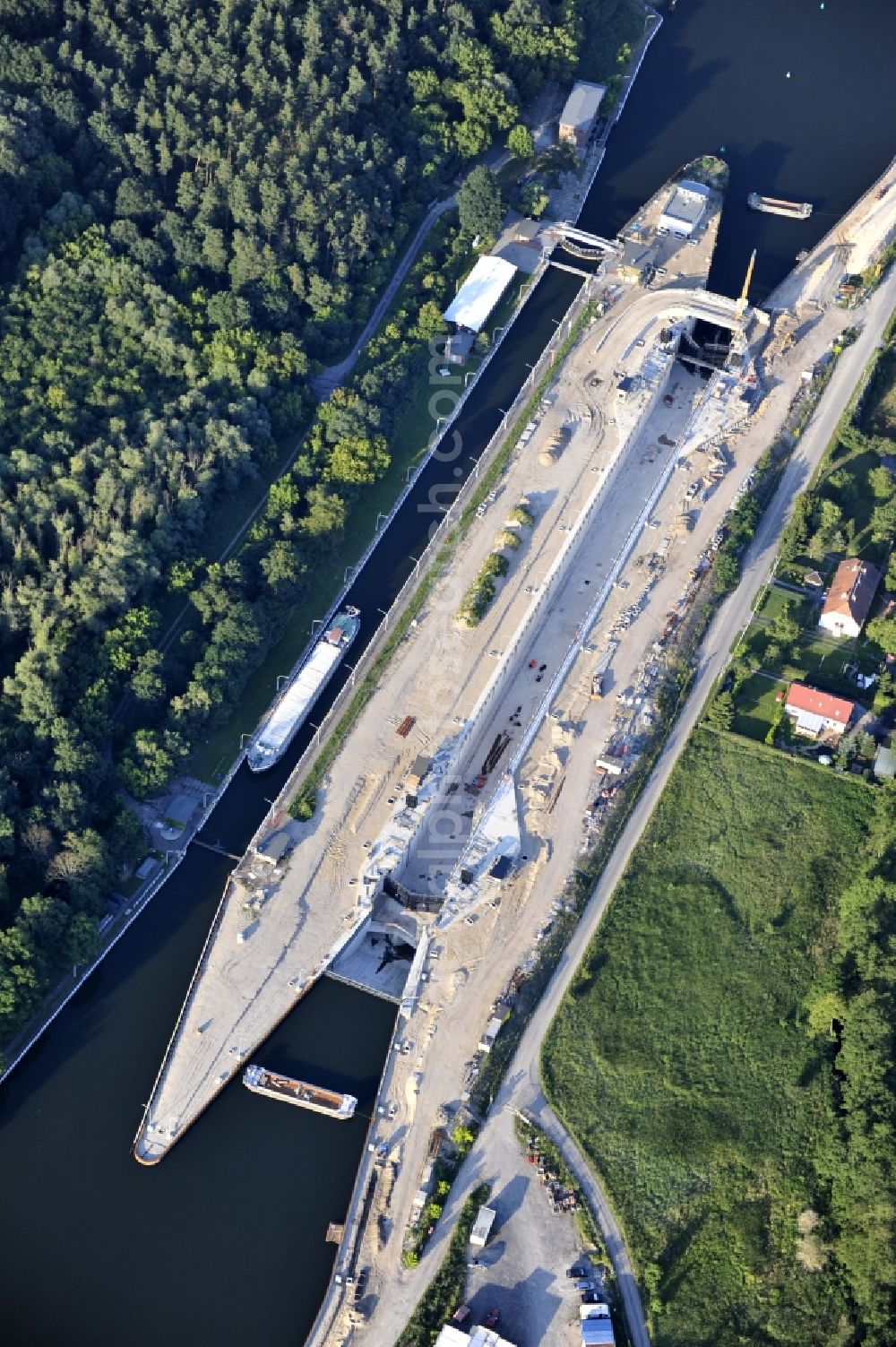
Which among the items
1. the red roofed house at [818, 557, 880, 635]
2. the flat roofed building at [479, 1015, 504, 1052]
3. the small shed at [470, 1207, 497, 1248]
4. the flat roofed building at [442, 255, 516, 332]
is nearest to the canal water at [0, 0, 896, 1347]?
the flat roofed building at [479, 1015, 504, 1052]

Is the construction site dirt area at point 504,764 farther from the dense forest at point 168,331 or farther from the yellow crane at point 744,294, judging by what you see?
the dense forest at point 168,331

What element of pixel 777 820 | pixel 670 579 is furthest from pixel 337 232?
pixel 777 820

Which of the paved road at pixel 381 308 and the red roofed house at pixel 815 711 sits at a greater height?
the paved road at pixel 381 308

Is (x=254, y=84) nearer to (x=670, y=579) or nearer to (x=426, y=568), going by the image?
(x=426, y=568)

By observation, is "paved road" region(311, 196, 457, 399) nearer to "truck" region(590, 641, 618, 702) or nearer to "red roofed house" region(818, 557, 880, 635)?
"truck" region(590, 641, 618, 702)

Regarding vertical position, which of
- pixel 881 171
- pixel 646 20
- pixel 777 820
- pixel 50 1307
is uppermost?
pixel 646 20

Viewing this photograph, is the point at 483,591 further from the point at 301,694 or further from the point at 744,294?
the point at 744,294

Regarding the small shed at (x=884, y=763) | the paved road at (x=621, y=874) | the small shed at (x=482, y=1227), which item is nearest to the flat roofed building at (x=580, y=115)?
the paved road at (x=621, y=874)
